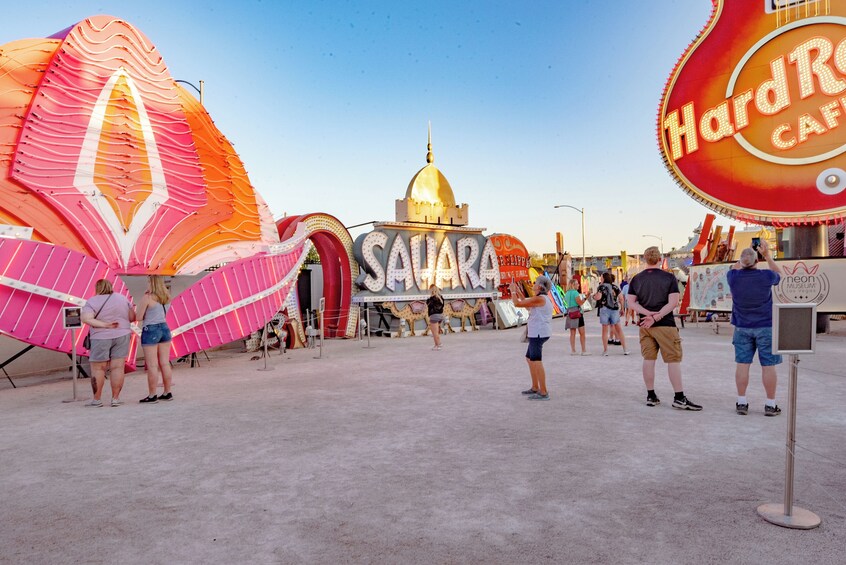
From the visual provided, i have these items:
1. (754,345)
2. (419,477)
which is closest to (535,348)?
(754,345)

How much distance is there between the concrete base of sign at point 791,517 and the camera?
3.19 metres

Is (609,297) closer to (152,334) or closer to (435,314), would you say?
(435,314)

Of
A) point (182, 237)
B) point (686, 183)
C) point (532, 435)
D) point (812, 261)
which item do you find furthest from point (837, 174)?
point (182, 237)

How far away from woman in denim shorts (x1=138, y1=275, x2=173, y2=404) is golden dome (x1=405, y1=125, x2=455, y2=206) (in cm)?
1536

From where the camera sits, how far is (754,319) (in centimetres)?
605

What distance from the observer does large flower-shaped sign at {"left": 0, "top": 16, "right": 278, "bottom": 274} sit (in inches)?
350

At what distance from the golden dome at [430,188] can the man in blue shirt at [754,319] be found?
665 inches

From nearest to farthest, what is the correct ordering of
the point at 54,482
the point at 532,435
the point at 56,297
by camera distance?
the point at 54,482, the point at 532,435, the point at 56,297

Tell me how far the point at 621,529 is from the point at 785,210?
16.3m

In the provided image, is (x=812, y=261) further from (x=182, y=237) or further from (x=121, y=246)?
(x=121, y=246)

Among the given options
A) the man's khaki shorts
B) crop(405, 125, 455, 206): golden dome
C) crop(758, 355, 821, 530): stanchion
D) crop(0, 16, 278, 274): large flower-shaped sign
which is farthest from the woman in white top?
crop(405, 125, 455, 206): golden dome

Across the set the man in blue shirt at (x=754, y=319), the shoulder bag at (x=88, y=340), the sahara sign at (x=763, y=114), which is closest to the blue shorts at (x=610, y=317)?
the man in blue shirt at (x=754, y=319)

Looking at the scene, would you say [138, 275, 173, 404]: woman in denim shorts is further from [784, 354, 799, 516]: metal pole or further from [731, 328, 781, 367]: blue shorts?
[731, 328, 781, 367]: blue shorts

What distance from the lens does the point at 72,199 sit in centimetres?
936
